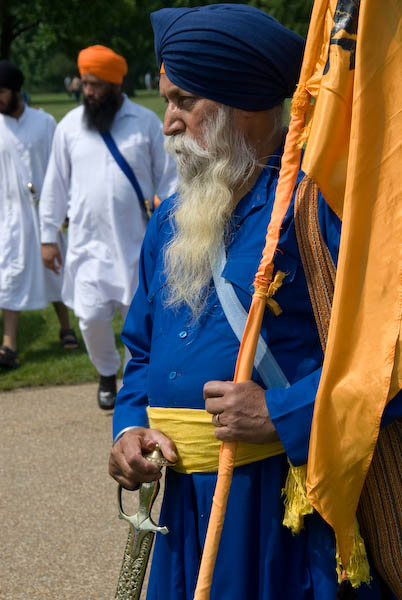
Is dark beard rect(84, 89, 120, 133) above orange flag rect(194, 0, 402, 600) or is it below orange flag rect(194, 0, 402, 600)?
below

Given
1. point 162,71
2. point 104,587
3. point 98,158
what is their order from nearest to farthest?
point 162,71, point 104,587, point 98,158

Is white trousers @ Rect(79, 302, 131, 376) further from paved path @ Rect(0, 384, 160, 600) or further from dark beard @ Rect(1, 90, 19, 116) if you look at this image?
dark beard @ Rect(1, 90, 19, 116)

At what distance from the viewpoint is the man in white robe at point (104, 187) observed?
5906mm

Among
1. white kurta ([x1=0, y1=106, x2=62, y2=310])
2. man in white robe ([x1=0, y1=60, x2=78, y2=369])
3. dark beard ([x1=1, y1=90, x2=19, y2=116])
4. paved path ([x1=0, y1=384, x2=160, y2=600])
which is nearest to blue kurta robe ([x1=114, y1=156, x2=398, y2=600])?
paved path ([x1=0, y1=384, x2=160, y2=600])

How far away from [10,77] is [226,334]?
593 centimetres

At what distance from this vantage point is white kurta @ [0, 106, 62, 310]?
763 cm

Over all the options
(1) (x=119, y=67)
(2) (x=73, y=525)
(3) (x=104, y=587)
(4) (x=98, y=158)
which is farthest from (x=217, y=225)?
(1) (x=119, y=67)

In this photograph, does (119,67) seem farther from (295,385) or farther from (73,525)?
(295,385)

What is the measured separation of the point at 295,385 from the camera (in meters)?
2.12

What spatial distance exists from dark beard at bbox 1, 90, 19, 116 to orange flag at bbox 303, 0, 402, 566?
5993mm

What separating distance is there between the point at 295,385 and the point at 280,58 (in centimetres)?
86

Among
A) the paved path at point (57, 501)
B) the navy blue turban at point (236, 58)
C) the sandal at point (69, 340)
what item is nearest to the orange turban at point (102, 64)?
the paved path at point (57, 501)

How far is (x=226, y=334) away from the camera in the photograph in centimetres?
226

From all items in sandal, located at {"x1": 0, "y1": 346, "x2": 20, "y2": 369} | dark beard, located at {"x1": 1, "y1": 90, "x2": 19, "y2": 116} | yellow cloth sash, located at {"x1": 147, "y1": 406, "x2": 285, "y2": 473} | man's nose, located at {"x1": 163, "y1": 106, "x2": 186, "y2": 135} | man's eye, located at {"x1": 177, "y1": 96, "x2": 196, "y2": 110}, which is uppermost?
man's eye, located at {"x1": 177, "y1": 96, "x2": 196, "y2": 110}
